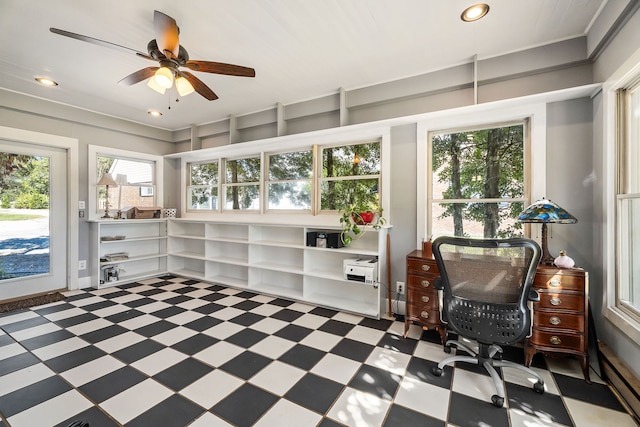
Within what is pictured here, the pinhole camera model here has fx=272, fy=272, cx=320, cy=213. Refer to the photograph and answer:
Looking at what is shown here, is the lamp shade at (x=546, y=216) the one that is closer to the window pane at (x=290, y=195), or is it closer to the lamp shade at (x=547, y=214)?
the lamp shade at (x=547, y=214)

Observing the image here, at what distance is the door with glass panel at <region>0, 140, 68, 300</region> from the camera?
3.52 metres

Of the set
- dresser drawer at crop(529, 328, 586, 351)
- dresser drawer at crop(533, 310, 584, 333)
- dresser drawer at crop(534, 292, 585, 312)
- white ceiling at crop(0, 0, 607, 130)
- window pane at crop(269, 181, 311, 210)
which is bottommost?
dresser drawer at crop(529, 328, 586, 351)

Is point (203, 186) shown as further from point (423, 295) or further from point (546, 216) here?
point (546, 216)

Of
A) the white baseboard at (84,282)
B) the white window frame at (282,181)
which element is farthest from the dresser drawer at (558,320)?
the white baseboard at (84,282)

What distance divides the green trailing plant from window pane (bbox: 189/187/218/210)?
270 centimetres

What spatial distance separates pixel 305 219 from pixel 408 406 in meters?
2.50

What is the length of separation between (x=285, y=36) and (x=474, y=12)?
1.49 metres

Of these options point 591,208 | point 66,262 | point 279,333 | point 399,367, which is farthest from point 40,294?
point 591,208

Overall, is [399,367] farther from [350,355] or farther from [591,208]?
[591,208]

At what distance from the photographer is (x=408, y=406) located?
169 centimetres

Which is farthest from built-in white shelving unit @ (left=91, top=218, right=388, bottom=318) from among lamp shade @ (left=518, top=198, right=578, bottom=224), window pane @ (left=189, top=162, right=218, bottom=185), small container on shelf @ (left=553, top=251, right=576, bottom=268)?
small container on shelf @ (left=553, top=251, right=576, bottom=268)

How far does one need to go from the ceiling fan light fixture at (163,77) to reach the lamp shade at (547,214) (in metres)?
3.05

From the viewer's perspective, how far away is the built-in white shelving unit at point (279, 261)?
3318mm

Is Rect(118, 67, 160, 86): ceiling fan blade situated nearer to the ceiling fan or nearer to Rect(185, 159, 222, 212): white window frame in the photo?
the ceiling fan
